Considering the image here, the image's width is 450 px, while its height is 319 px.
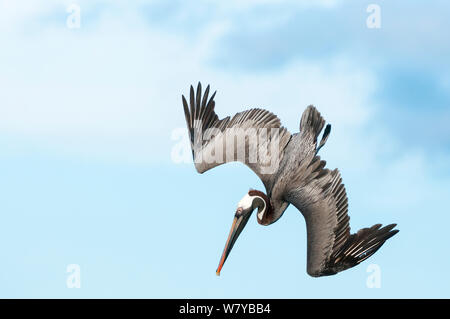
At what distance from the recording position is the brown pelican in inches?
564

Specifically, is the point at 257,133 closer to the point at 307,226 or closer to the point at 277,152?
the point at 277,152

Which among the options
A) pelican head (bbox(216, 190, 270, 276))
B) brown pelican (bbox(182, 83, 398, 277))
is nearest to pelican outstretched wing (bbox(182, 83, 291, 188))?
brown pelican (bbox(182, 83, 398, 277))

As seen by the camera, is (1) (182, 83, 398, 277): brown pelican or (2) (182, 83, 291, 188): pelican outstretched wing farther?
(2) (182, 83, 291, 188): pelican outstretched wing

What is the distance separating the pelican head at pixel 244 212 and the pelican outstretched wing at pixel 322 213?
1.63 ft

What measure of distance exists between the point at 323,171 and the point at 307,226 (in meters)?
0.95

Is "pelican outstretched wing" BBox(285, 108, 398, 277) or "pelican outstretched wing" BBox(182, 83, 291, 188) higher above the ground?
"pelican outstretched wing" BBox(182, 83, 291, 188)

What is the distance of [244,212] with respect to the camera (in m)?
14.7

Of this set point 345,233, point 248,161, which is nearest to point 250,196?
point 248,161

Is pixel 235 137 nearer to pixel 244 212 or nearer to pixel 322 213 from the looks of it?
pixel 244 212

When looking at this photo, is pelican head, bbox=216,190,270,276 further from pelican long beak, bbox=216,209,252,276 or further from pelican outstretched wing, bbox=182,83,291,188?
pelican outstretched wing, bbox=182,83,291,188

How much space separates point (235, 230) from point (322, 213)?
1.54m

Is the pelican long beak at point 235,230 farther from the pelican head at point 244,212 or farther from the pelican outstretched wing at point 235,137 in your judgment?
the pelican outstretched wing at point 235,137

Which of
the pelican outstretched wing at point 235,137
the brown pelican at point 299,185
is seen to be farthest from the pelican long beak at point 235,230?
the pelican outstretched wing at point 235,137

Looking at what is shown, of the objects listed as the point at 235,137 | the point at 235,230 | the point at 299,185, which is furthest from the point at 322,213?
the point at 235,137
